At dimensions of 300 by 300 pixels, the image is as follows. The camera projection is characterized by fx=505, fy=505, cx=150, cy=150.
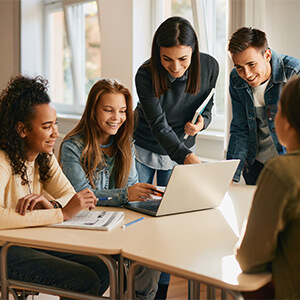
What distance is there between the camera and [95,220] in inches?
67.4

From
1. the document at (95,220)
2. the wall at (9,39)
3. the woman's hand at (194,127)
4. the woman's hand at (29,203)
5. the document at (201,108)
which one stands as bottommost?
the document at (95,220)

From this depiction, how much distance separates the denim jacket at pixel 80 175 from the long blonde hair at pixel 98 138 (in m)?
0.03

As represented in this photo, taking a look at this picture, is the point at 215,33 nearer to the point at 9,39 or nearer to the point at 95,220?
the point at 95,220

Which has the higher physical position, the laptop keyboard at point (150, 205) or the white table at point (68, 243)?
the laptop keyboard at point (150, 205)

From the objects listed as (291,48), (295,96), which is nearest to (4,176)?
(295,96)

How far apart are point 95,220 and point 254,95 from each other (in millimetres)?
1041

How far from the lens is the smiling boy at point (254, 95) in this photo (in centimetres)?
214

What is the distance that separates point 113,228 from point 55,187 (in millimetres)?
433

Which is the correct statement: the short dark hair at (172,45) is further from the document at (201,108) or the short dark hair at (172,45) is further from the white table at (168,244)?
the white table at (168,244)

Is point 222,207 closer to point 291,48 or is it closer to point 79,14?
point 291,48

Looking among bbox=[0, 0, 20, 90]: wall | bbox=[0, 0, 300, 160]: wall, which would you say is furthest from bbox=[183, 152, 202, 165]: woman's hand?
bbox=[0, 0, 20, 90]: wall

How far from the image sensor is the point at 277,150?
229 cm

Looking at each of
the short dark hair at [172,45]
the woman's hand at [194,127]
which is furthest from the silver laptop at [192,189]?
the short dark hair at [172,45]

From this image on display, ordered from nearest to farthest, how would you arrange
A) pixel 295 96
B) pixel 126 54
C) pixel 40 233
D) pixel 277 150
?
pixel 295 96 → pixel 40 233 → pixel 277 150 → pixel 126 54
